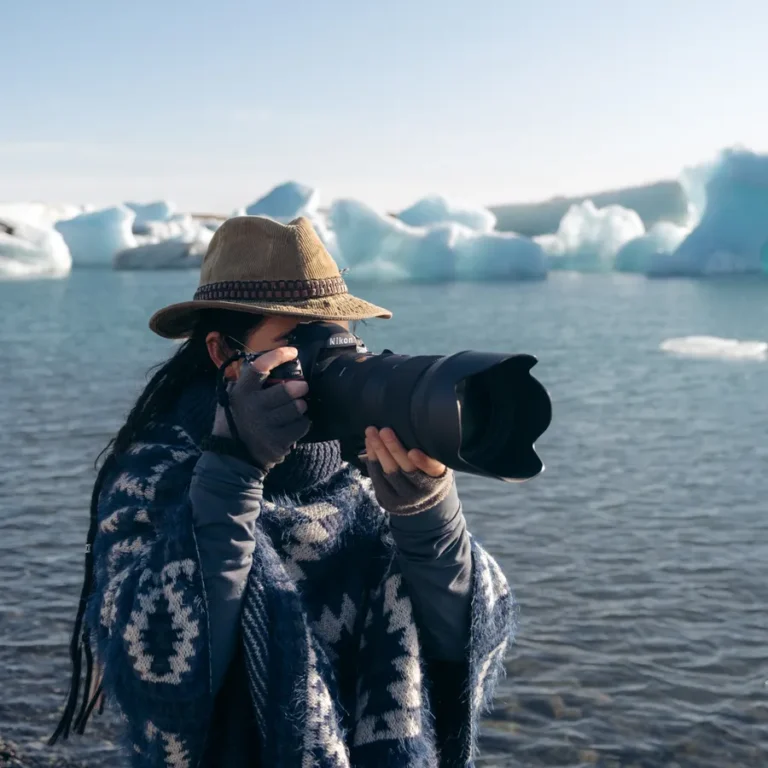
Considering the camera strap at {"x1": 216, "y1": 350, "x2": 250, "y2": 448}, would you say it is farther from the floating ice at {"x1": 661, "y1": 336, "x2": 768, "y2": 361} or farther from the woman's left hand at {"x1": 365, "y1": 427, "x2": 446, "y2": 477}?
the floating ice at {"x1": 661, "y1": 336, "x2": 768, "y2": 361}

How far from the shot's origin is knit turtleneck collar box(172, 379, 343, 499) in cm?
154

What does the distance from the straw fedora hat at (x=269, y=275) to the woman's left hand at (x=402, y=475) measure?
0.23m

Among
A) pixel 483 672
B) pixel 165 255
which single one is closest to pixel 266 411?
pixel 483 672

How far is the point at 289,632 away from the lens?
1.44 metres

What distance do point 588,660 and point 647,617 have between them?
22.4 inches

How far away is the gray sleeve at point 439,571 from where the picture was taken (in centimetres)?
143

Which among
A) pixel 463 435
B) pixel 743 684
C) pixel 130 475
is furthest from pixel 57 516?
pixel 463 435

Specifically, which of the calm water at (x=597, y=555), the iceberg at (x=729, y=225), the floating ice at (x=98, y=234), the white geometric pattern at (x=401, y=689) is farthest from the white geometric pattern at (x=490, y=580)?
the floating ice at (x=98, y=234)

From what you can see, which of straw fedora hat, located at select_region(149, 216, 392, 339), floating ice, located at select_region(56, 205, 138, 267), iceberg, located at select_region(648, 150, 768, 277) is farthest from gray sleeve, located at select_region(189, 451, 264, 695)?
floating ice, located at select_region(56, 205, 138, 267)

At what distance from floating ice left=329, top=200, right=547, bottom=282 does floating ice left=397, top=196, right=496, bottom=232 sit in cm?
223

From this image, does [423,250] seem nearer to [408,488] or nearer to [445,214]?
[445,214]

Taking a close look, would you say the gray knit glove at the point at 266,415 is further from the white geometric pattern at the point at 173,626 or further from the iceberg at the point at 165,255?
the iceberg at the point at 165,255

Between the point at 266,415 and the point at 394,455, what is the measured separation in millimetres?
173

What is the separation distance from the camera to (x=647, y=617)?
509cm
